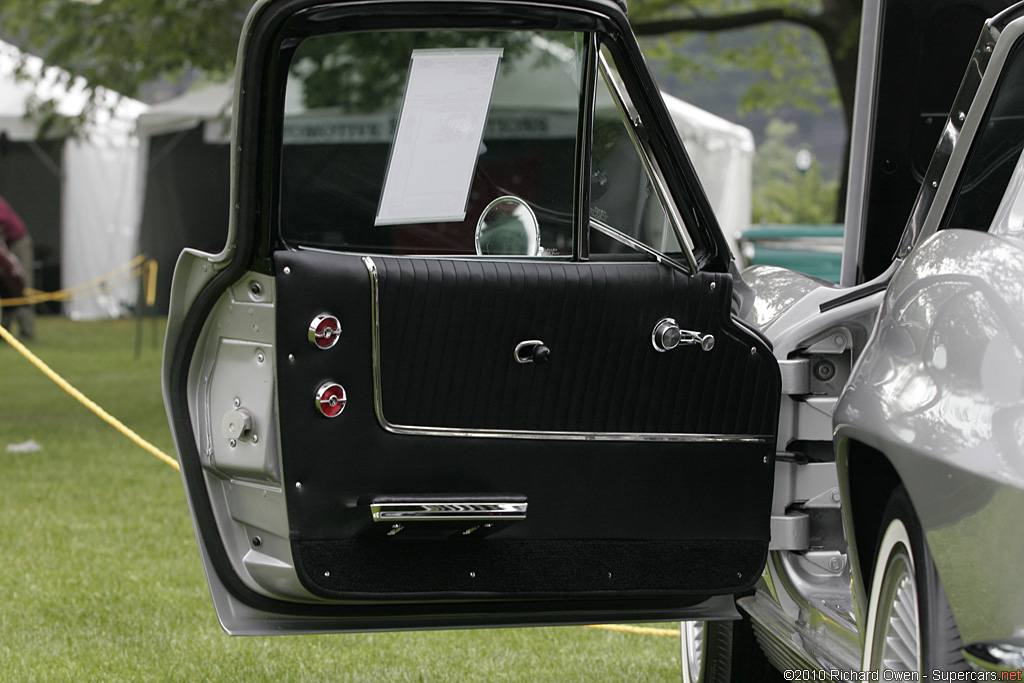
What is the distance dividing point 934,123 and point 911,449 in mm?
1995

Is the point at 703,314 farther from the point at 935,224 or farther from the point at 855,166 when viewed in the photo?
the point at 855,166

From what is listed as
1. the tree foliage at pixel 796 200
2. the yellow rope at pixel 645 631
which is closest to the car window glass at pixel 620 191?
the yellow rope at pixel 645 631

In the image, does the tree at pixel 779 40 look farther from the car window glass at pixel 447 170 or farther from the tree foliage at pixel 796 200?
the tree foliage at pixel 796 200

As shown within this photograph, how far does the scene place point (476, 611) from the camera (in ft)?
9.93

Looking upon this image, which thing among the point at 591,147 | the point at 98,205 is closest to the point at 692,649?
the point at 591,147

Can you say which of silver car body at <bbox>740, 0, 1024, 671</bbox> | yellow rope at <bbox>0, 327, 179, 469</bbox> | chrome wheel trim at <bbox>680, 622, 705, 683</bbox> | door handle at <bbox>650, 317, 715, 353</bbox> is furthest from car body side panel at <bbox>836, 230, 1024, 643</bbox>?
yellow rope at <bbox>0, 327, 179, 469</bbox>

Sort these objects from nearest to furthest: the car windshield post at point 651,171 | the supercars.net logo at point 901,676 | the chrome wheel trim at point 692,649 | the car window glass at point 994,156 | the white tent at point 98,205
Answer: the supercars.net logo at point 901,676, the car window glass at point 994,156, the car windshield post at point 651,171, the chrome wheel trim at point 692,649, the white tent at point 98,205

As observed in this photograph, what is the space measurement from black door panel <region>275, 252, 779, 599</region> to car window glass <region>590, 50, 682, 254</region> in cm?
8

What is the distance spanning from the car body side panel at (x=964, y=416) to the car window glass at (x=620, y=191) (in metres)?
0.75

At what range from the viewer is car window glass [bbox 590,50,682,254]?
292 centimetres

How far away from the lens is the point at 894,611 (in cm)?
239

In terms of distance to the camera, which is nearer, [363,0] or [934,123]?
[363,0]

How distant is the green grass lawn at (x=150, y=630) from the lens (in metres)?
4.35

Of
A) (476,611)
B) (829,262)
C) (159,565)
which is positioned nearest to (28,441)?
(159,565)
